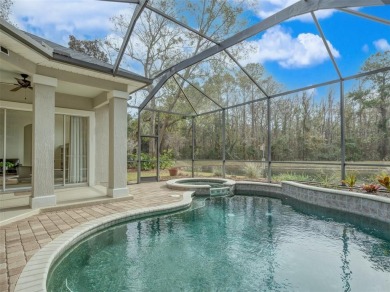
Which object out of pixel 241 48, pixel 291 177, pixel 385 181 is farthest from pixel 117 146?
pixel 385 181

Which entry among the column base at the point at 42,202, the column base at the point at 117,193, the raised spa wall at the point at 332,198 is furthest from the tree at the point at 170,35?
the column base at the point at 42,202

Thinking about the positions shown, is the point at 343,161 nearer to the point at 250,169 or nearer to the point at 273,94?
the point at 273,94

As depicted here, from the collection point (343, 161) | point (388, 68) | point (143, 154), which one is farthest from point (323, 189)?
point (143, 154)

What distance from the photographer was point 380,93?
23.0 feet

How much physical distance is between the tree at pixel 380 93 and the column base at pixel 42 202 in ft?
28.9

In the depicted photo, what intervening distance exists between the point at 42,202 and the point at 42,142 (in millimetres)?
1382

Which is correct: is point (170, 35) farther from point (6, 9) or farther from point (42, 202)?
point (6, 9)

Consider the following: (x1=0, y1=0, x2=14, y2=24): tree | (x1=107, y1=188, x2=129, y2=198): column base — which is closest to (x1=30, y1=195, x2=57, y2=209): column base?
(x1=107, y1=188, x2=129, y2=198): column base

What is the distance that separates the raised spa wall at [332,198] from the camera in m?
5.54

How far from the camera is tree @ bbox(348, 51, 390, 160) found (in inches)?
264

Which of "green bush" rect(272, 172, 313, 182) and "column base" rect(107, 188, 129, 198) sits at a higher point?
"green bush" rect(272, 172, 313, 182)

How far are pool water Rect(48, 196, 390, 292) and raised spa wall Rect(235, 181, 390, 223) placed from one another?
2.19 feet

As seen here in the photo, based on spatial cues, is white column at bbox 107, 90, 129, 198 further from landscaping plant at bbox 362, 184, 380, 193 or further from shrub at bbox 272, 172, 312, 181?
landscaping plant at bbox 362, 184, 380, 193

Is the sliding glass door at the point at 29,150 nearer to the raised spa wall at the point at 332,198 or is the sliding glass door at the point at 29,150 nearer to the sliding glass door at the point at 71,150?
the sliding glass door at the point at 71,150
